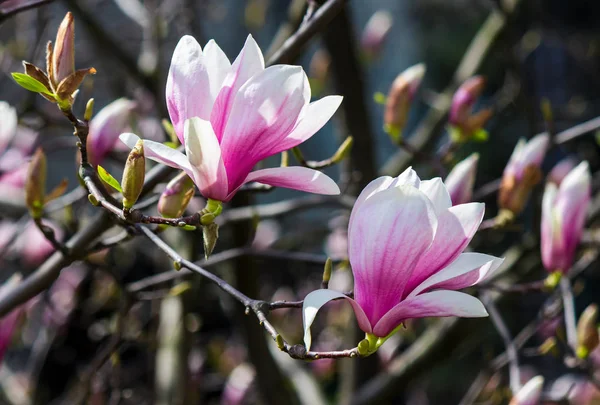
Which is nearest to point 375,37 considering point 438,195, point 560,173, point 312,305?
point 560,173

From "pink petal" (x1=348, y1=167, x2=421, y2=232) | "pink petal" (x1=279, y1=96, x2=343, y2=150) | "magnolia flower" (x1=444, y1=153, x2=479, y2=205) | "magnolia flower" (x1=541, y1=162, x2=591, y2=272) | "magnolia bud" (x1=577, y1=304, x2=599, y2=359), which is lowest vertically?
"magnolia bud" (x1=577, y1=304, x2=599, y2=359)

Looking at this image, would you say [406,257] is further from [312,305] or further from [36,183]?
[36,183]

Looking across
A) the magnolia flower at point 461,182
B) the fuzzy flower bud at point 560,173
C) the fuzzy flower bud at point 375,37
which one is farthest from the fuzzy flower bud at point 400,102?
the fuzzy flower bud at point 375,37

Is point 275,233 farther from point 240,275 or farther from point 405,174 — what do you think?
point 405,174

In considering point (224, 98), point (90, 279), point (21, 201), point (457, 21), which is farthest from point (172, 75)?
point (457, 21)

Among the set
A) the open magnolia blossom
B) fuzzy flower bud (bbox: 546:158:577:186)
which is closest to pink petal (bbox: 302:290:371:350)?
the open magnolia blossom

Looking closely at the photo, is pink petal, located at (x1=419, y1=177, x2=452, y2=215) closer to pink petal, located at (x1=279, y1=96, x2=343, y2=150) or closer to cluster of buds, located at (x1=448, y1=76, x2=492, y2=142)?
pink petal, located at (x1=279, y1=96, x2=343, y2=150)
